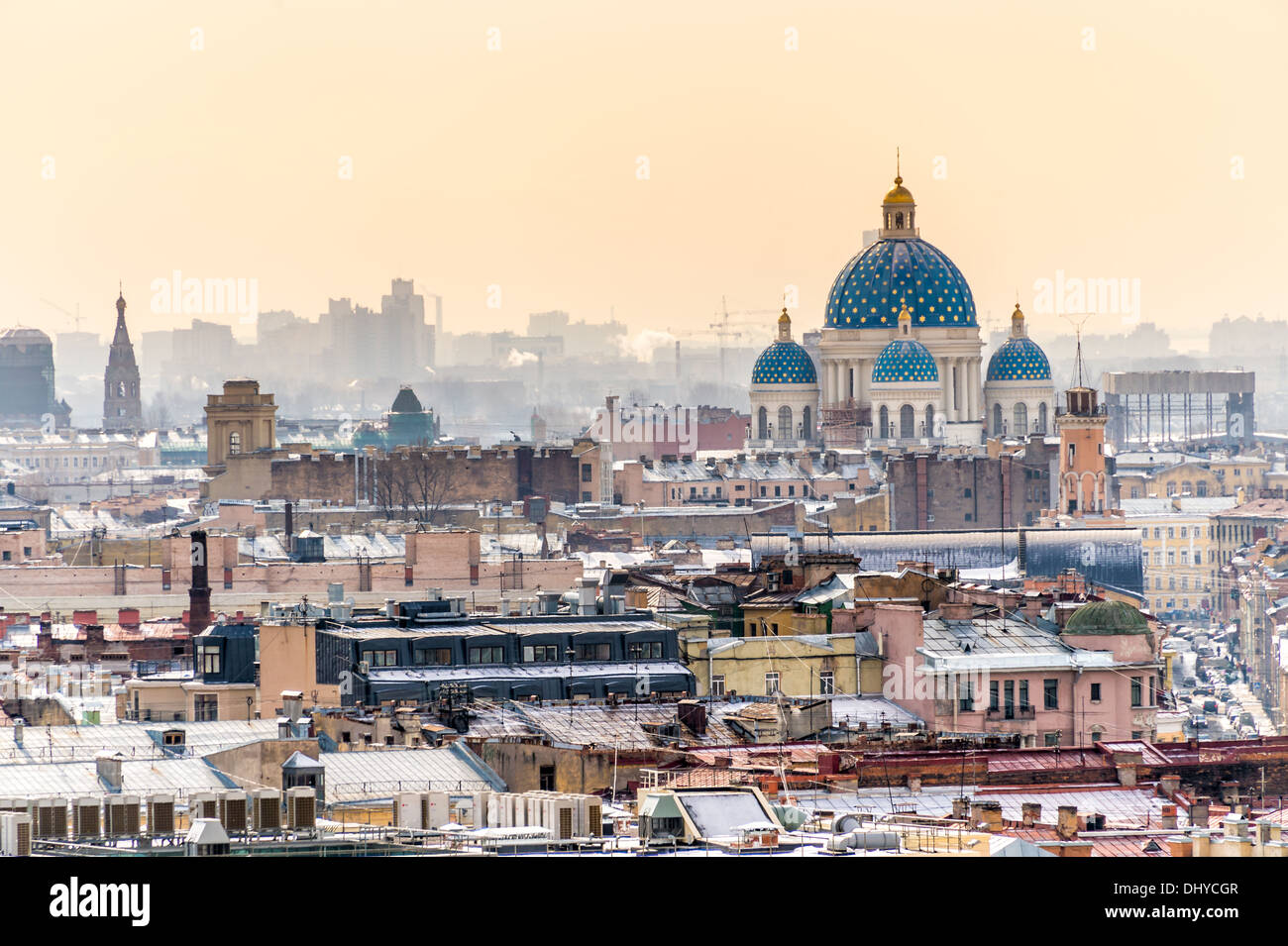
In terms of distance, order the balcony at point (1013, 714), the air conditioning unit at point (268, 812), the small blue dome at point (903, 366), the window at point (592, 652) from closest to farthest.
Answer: the air conditioning unit at point (268, 812), the balcony at point (1013, 714), the window at point (592, 652), the small blue dome at point (903, 366)

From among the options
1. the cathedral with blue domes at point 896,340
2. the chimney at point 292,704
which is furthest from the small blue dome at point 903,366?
the chimney at point 292,704

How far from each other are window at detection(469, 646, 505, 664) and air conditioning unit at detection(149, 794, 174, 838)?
10140mm

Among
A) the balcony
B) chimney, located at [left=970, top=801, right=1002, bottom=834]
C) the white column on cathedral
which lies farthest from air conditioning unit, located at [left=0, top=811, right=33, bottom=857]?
the white column on cathedral

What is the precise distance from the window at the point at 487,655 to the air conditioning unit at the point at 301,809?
9.34 m

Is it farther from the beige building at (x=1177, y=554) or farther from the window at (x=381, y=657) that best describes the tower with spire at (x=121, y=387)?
the window at (x=381, y=657)

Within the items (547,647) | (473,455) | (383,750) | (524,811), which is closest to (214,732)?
(383,750)

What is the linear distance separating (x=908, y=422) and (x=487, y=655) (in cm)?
6191

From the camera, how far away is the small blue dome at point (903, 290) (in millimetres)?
87625

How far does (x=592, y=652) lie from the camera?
23.4 m

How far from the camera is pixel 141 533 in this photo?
56.4 metres

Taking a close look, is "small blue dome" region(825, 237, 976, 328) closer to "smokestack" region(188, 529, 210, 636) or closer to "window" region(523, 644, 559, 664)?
"smokestack" region(188, 529, 210, 636)
